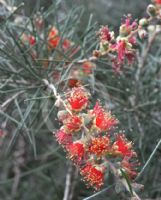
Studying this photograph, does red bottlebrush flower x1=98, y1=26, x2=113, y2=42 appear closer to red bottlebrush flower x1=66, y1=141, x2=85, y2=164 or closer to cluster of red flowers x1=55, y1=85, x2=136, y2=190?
cluster of red flowers x1=55, y1=85, x2=136, y2=190

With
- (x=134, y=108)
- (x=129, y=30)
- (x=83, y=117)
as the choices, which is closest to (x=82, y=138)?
(x=83, y=117)

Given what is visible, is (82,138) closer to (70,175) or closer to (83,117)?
(83,117)

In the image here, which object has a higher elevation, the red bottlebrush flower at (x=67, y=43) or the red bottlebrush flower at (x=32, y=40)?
the red bottlebrush flower at (x=32, y=40)

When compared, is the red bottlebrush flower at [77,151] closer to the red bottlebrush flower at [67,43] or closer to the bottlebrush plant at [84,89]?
the bottlebrush plant at [84,89]

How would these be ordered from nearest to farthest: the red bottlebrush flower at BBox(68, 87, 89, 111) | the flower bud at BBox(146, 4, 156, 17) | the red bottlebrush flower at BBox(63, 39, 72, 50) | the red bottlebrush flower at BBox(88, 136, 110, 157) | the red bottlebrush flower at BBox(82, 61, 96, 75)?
the red bottlebrush flower at BBox(88, 136, 110, 157) → the red bottlebrush flower at BBox(68, 87, 89, 111) → the flower bud at BBox(146, 4, 156, 17) → the red bottlebrush flower at BBox(82, 61, 96, 75) → the red bottlebrush flower at BBox(63, 39, 72, 50)

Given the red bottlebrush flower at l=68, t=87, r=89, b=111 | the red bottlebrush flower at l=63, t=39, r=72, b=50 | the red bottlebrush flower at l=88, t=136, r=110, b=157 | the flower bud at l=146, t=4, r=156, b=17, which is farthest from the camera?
the red bottlebrush flower at l=63, t=39, r=72, b=50

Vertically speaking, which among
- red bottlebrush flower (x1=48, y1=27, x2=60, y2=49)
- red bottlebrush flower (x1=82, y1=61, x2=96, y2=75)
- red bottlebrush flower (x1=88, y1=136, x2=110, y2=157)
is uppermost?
red bottlebrush flower (x1=48, y1=27, x2=60, y2=49)

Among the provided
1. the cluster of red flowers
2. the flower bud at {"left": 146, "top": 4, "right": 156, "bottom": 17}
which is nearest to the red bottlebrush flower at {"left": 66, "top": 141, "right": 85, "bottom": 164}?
the cluster of red flowers

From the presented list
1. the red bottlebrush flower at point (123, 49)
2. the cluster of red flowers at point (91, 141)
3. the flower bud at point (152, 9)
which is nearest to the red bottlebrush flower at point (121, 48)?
the red bottlebrush flower at point (123, 49)
